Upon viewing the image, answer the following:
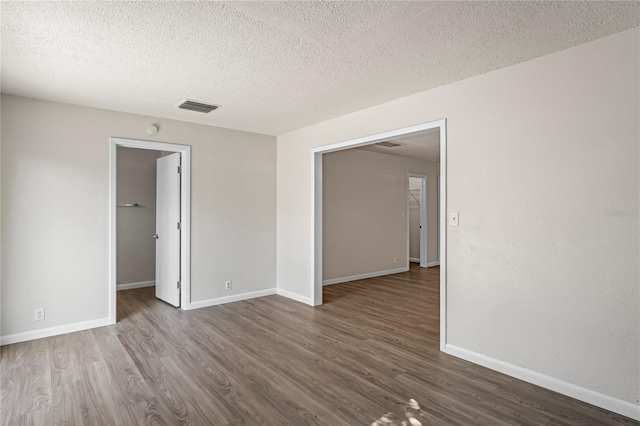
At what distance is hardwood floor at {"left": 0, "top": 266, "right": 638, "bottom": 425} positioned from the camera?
225 centimetres

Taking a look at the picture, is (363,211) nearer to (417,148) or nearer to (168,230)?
(417,148)

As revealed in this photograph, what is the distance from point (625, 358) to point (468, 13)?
2363 millimetres

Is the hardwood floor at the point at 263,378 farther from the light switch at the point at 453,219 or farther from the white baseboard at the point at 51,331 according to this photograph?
the light switch at the point at 453,219

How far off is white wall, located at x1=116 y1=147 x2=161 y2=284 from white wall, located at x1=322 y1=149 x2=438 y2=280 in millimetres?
3013

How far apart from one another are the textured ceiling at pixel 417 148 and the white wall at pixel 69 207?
290 centimetres

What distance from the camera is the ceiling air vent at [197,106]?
3.82 metres

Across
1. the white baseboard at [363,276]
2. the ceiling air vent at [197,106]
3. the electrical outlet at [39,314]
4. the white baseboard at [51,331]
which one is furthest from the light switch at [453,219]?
the electrical outlet at [39,314]

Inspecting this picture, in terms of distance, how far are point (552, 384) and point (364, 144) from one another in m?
2.88

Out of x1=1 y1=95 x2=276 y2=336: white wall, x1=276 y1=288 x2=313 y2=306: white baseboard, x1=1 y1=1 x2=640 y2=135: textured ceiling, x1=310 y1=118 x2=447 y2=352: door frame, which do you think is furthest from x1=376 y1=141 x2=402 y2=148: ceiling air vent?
x1=276 y1=288 x2=313 y2=306: white baseboard

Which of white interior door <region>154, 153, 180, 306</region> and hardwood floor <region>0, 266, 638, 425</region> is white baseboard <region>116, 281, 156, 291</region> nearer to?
white interior door <region>154, 153, 180, 306</region>

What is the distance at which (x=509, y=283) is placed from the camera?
2.80 m

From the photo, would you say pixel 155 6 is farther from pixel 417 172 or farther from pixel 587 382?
pixel 417 172

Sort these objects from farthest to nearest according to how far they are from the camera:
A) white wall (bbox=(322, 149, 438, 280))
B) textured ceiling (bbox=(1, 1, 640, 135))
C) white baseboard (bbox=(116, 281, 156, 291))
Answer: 1. white wall (bbox=(322, 149, 438, 280))
2. white baseboard (bbox=(116, 281, 156, 291))
3. textured ceiling (bbox=(1, 1, 640, 135))

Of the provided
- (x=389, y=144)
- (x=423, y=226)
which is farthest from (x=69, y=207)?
(x=423, y=226)
